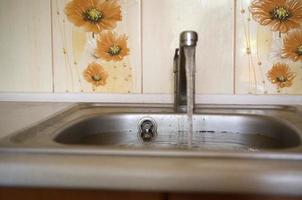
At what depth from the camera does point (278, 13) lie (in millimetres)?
887

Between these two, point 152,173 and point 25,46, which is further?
point 25,46

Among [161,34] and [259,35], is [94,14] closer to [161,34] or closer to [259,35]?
[161,34]

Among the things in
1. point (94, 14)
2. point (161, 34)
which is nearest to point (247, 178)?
point (161, 34)

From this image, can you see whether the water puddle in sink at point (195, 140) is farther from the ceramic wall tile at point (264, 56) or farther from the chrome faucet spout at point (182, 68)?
the ceramic wall tile at point (264, 56)

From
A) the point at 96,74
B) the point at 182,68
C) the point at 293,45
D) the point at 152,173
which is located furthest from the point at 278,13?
the point at 152,173

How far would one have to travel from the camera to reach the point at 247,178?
41 centimetres

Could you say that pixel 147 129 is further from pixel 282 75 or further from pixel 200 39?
pixel 282 75

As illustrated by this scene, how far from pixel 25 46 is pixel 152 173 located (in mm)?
727

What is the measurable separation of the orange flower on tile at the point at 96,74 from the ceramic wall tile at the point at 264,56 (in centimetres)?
41

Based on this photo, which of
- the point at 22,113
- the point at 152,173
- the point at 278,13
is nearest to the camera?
the point at 152,173

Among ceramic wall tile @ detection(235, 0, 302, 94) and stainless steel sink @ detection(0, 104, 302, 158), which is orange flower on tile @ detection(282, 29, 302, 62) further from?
stainless steel sink @ detection(0, 104, 302, 158)

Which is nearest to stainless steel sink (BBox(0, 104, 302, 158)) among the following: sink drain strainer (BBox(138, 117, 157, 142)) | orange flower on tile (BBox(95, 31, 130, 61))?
sink drain strainer (BBox(138, 117, 157, 142))

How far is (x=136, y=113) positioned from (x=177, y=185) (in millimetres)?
441

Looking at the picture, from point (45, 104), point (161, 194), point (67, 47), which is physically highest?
point (67, 47)
